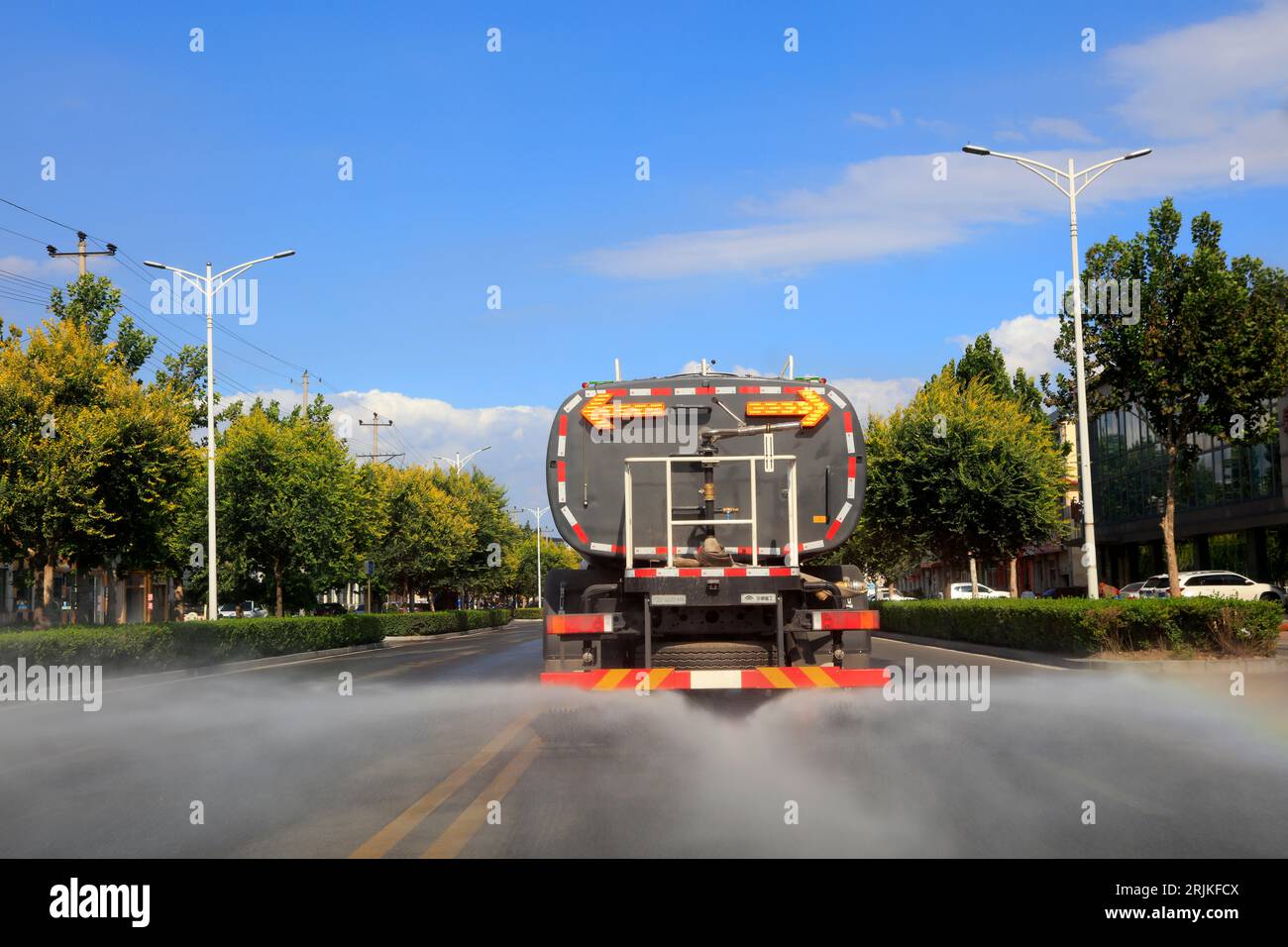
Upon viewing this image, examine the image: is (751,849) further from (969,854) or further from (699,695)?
(699,695)

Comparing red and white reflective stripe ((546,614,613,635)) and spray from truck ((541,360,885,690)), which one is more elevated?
spray from truck ((541,360,885,690))

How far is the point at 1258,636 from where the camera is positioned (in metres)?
20.3

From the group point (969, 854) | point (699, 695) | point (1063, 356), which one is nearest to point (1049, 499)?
point (1063, 356)

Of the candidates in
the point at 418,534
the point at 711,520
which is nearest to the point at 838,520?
the point at 711,520

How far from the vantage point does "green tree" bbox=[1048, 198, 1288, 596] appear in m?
28.7

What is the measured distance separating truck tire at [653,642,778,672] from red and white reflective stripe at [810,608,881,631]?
1.62ft

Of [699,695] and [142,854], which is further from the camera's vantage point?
[699,695]

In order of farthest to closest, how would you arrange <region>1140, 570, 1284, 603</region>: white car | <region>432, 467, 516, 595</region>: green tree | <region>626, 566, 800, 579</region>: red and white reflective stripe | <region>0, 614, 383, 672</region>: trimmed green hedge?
<region>432, 467, 516, 595</region>: green tree → <region>1140, 570, 1284, 603</region>: white car → <region>0, 614, 383, 672</region>: trimmed green hedge → <region>626, 566, 800, 579</region>: red and white reflective stripe

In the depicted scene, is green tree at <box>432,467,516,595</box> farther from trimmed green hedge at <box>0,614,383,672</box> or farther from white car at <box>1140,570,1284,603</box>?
white car at <box>1140,570,1284,603</box>

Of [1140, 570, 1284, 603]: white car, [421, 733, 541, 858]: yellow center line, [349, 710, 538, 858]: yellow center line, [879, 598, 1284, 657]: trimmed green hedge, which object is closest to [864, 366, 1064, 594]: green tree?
[1140, 570, 1284, 603]: white car

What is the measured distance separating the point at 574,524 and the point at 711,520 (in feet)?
4.20

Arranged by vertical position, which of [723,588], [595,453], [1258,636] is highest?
[595,453]

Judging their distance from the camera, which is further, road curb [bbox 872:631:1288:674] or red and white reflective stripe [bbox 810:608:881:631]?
road curb [bbox 872:631:1288:674]
